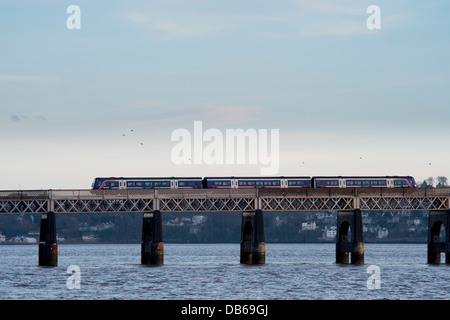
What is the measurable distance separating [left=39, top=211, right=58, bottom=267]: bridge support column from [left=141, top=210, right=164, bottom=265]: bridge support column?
10.9 meters

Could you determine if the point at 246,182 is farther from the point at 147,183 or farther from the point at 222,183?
the point at 147,183

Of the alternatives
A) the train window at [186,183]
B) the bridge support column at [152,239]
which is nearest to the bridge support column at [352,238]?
the train window at [186,183]

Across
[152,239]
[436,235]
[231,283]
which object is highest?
[436,235]

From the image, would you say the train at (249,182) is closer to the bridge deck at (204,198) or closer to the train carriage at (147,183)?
the train carriage at (147,183)

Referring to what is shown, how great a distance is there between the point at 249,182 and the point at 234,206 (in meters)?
8.42

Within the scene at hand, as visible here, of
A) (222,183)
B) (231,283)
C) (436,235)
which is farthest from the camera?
(436,235)

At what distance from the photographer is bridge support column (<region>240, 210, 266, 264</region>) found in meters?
118

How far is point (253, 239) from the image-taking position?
118750 mm

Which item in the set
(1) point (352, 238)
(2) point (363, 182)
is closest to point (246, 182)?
(2) point (363, 182)

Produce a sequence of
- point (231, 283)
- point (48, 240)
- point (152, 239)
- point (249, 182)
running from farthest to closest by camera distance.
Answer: point (249, 182)
point (152, 239)
point (48, 240)
point (231, 283)

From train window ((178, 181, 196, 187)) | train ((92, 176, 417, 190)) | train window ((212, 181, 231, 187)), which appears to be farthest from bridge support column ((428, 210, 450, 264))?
train window ((178, 181, 196, 187))
